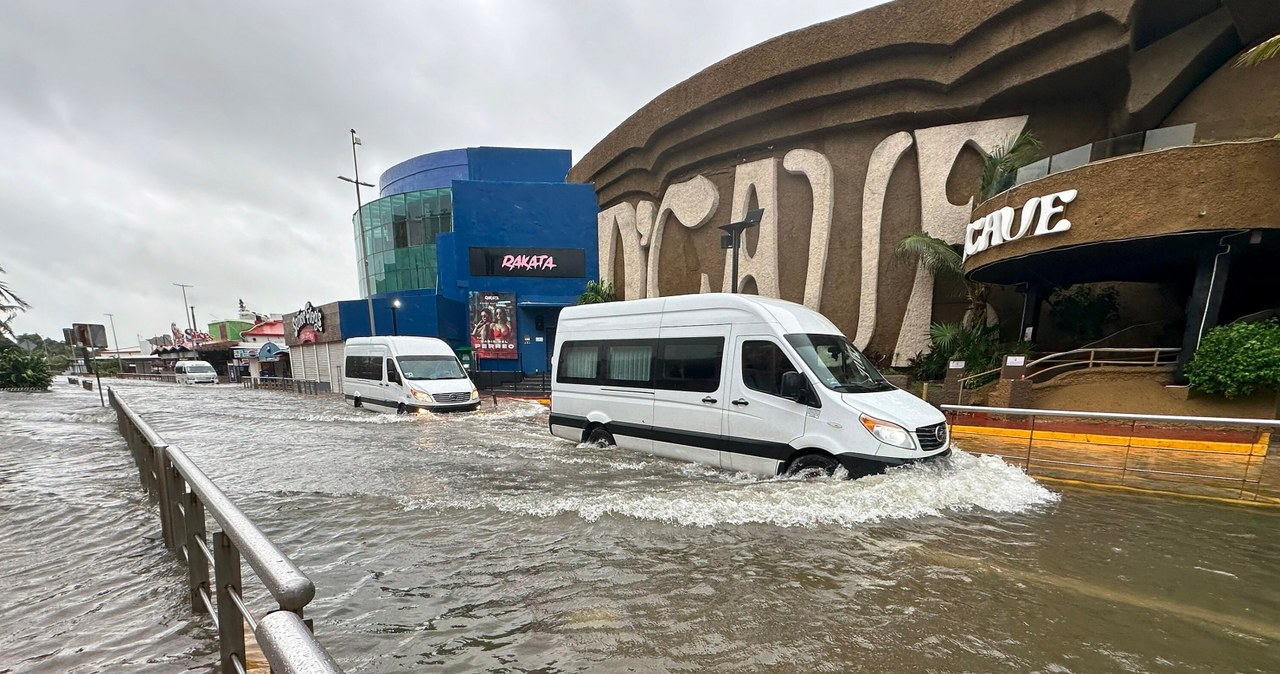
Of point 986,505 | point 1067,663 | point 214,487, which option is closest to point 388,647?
point 214,487

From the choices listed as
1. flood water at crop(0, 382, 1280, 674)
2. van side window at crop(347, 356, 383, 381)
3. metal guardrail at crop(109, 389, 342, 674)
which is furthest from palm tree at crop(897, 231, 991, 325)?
van side window at crop(347, 356, 383, 381)

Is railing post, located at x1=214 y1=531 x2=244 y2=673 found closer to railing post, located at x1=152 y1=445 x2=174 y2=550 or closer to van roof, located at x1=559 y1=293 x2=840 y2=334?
railing post, located at x1=152 y1=445 x2=174 y2=550

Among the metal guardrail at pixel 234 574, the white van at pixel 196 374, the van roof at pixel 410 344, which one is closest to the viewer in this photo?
the metal guardrail at pixel 234 574

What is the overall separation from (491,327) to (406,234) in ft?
49.6

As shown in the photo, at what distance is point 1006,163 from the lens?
11.8 m

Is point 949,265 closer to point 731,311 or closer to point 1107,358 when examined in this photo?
point 1107,358

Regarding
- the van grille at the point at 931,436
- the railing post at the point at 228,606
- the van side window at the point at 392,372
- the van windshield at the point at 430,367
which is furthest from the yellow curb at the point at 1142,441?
the van side window at the point at 392,372

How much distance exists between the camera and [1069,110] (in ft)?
40.8

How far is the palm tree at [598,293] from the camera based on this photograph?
21.9m

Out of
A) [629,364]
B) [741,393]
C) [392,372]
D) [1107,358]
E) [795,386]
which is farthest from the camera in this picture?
[392,372]

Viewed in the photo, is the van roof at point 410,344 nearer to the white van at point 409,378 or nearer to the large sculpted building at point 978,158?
the white van at point 409,378

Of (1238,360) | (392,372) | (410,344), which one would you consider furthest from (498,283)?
(1238,360)

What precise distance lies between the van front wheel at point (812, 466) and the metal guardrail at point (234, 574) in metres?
5.07

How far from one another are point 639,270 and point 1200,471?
715 inches
